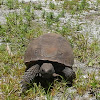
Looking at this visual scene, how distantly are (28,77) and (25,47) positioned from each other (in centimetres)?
158

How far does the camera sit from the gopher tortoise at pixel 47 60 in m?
3.29

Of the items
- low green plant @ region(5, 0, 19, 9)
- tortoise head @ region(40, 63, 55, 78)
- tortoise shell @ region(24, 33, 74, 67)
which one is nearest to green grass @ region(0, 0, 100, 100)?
low green plant @ region(5, 0, 19, 9)

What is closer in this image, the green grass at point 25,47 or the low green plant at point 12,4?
the green grass at point 25,47

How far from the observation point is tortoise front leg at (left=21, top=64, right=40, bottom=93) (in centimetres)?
332

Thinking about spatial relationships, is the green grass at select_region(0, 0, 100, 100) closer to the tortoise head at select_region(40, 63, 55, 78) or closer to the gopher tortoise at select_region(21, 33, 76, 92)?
the gopher tortoise at select_region(21, 33, 76, 92)

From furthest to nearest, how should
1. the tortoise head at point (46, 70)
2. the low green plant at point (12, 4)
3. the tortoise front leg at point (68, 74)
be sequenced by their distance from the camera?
the low green plant at point (12, 4)
the tortoise front leg at point (68, 74)
the tortoise head at point (46, 70)

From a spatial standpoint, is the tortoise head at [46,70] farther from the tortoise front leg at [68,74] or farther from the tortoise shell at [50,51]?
the tortoise front leg at [68,74]

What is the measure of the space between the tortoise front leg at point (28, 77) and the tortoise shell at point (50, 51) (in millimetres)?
147

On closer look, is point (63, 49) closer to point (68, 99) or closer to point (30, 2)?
point (68, 99)

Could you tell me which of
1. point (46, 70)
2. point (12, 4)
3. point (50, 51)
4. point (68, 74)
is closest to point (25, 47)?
point (50, 51)

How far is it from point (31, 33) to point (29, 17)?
1.01 meters

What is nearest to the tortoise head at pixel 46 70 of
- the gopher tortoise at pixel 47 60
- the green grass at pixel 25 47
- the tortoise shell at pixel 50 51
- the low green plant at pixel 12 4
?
the gopher tortoise at pixel 47 60

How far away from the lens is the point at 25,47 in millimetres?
4828

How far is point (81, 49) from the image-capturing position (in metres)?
4.82
